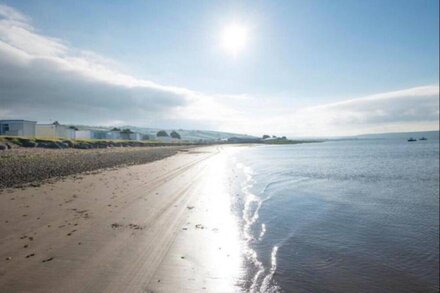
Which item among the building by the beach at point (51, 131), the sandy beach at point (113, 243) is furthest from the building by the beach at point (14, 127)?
the sandy beach at point (113, 243)

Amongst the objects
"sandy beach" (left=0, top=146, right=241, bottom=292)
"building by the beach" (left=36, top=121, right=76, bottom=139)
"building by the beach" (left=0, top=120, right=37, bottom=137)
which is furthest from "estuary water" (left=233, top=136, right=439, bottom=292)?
"building by the beach" (left=36, top=121, right=76, bottom=139)

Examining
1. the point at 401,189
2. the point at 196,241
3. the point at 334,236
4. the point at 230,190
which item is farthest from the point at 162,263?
the point at 401,189

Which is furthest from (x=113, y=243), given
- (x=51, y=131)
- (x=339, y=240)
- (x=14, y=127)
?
(x=51, y=131)

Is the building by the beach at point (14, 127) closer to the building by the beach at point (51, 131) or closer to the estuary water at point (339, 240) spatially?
the building by the beach at point (51, 131)

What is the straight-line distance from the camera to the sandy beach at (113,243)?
19.3 ft

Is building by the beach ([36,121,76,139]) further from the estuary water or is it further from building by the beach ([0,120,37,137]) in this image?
the estuary water

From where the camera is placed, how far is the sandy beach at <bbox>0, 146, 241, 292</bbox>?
5875 mm

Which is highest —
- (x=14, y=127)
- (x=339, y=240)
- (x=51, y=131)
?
(x=14, y=127)

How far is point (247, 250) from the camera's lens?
8516mm

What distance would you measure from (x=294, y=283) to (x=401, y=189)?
18.3m

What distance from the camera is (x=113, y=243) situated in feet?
26.0

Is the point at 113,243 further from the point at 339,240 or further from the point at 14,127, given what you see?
the point at 14,127

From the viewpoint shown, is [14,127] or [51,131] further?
[51,131]

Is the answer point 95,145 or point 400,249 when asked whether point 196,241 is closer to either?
point 400,249
